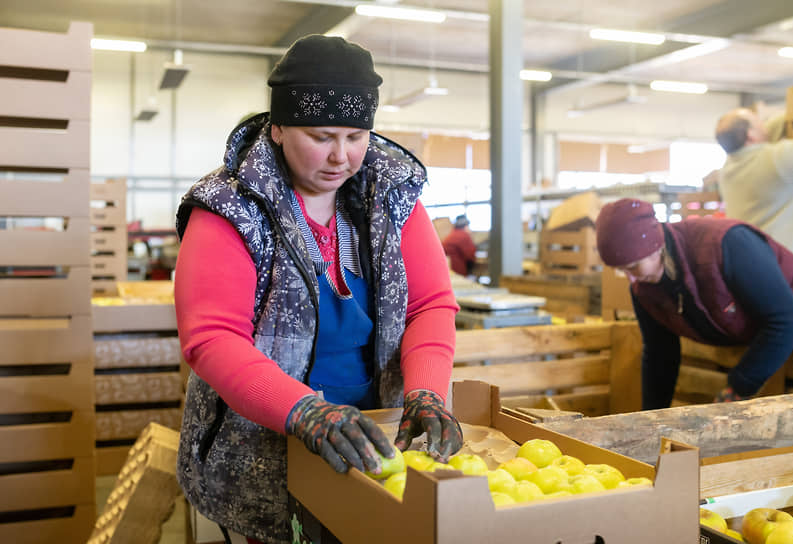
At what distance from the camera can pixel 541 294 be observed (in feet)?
14.3

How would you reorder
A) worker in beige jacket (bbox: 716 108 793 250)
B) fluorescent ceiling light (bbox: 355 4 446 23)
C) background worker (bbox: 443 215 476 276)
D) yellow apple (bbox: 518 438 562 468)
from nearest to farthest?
yellow apple (bbox: 518 438 562 468) → worker in beige jacket (bbox: 716 108 793 250) → background worker (bbox: 443 215 476 276) → fluorescent ceiling light (bbox: 355 4 446 23)

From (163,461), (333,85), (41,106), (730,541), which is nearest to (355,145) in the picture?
Result: (333,85)

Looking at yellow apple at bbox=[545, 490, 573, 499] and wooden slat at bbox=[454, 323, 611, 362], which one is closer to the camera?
yellow apple at bbox=[545, 490, 573, 499]

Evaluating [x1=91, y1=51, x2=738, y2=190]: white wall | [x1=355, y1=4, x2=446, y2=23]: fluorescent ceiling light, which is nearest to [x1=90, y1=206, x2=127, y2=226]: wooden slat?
[x1=355, y1=4, x2=446, y2=23]: fluorescent ceiling light

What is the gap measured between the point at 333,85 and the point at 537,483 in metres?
0.76

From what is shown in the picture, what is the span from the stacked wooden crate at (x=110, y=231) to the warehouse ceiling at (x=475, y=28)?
4097mm

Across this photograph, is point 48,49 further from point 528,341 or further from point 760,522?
point 760,522

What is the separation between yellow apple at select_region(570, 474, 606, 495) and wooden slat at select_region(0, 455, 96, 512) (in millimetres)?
2290

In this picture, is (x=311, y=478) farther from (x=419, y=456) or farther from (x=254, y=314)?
(x=254, y=314)

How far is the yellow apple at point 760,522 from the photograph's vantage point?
130cm

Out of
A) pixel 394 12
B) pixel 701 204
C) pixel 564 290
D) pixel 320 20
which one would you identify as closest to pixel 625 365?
pixel 564 290

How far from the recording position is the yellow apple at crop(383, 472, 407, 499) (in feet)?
3.20

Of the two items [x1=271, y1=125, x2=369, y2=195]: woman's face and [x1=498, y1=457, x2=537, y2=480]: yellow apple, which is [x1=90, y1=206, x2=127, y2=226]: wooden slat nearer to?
[x1=271, y1=125, x2=369, y2=195]: woman's face

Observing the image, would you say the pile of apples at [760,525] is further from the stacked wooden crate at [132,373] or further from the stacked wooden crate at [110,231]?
the stacked wooden crate at [110,231]
